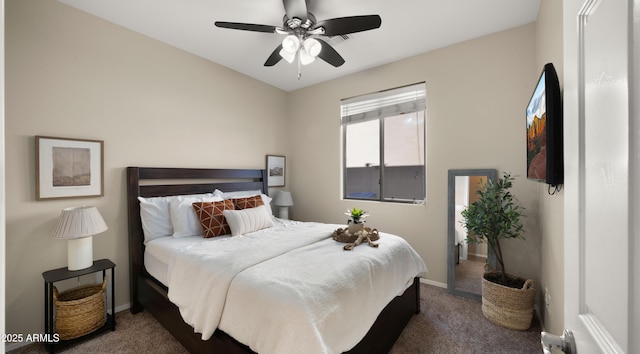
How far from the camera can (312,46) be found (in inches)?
82.3

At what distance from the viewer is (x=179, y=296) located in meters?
1.82

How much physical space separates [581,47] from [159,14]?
9.74 ft

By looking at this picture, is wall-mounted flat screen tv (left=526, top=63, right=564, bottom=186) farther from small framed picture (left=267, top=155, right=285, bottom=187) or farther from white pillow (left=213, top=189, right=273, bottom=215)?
small framed picture (left=267, top=155, right=285, bottom=187)

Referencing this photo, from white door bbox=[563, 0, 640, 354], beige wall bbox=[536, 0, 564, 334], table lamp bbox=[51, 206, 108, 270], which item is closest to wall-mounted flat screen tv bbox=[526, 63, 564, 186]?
beige wall bbox=[536, 0, 564, 334]

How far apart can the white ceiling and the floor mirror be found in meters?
1.48

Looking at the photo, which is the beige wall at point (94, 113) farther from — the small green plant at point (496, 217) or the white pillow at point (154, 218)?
the small green plant at point (496, 217)

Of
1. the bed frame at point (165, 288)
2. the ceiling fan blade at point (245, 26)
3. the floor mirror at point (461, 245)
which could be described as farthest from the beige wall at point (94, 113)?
the floor mirror at point (461, 245)

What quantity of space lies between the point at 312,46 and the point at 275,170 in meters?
2.37

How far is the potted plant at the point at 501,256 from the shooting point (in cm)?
209

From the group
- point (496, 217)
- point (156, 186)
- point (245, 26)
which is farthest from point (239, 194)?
point (496, 217)

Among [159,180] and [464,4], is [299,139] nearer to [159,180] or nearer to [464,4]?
[159,180]

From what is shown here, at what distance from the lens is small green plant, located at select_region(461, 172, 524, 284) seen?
2277 mm

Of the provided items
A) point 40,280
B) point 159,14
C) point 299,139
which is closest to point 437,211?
point 299,139

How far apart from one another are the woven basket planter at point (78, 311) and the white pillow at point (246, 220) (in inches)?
43.6
